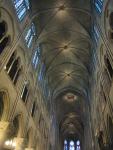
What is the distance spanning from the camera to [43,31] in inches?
822

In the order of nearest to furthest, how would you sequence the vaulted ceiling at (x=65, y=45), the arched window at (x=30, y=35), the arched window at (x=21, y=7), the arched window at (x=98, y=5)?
the arched window at (x=21, y=7), the arched window at (x=98, y=5), the arched window at (x=30, y=35), the vaulted ceiling at (x=65, y=45)

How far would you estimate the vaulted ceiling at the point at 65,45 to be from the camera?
63.5ft

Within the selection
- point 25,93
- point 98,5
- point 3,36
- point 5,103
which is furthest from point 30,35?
point 5,103

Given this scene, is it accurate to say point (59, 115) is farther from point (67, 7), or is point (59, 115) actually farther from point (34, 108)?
point (67, 7)

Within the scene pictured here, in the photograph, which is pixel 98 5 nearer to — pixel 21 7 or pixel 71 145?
pixel 21 7

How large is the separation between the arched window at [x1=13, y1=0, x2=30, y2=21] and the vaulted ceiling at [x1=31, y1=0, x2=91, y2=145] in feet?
4.54

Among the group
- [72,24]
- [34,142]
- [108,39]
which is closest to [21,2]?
[72,24]

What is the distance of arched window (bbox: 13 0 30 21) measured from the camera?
50.9 feet

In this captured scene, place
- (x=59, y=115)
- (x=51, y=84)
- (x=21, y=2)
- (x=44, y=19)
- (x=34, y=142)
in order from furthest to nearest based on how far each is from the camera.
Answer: (x=59, y=115) → (x=51, y=84) → (x=44, y=19) → (x=34, y=142) → (x=21, y=2)

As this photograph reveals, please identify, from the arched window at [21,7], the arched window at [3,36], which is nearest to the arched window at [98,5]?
the arched window at [21,7]

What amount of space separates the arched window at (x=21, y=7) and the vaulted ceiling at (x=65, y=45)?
138 centimetres

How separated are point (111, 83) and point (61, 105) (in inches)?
887

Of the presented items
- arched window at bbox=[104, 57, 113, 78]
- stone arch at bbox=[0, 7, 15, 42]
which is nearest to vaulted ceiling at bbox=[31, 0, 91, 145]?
stone arch at bbox=[0, 7, 15, 42]

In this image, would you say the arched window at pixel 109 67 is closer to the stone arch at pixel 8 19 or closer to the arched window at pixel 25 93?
the arched window at pixel 25 93
